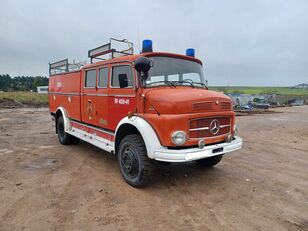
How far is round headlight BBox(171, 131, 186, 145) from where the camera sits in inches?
164

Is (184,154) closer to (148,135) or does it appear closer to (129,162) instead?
(148,135)

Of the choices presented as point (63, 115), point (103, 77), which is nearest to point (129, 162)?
point (103, 77)

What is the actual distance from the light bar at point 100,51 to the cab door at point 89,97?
0.46 meters

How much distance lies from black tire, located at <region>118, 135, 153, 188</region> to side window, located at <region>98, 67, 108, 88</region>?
5.10 feet

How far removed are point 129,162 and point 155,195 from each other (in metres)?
0.79

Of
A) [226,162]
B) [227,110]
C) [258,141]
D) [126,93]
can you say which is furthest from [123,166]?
[258,141]

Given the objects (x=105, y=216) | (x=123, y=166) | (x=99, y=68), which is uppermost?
(x=99, y=68)

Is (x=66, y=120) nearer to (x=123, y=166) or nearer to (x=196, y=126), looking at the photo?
(x=123, y=166)

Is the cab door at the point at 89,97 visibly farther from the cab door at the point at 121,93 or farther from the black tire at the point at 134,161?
the black tire at the point at 134,161

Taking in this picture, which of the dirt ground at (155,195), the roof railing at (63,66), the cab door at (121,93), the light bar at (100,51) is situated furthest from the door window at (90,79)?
the dirt ground at (155,195)

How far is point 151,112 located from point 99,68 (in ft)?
7.49

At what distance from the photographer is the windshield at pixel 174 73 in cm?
500

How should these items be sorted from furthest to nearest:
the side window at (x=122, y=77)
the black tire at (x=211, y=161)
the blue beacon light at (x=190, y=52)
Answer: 1. the blue beacon light at (x=190, y=52)
2. the black tire at (x=211, y=161)
3. the side window at (x=122, y=77)

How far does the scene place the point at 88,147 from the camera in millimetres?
8023
